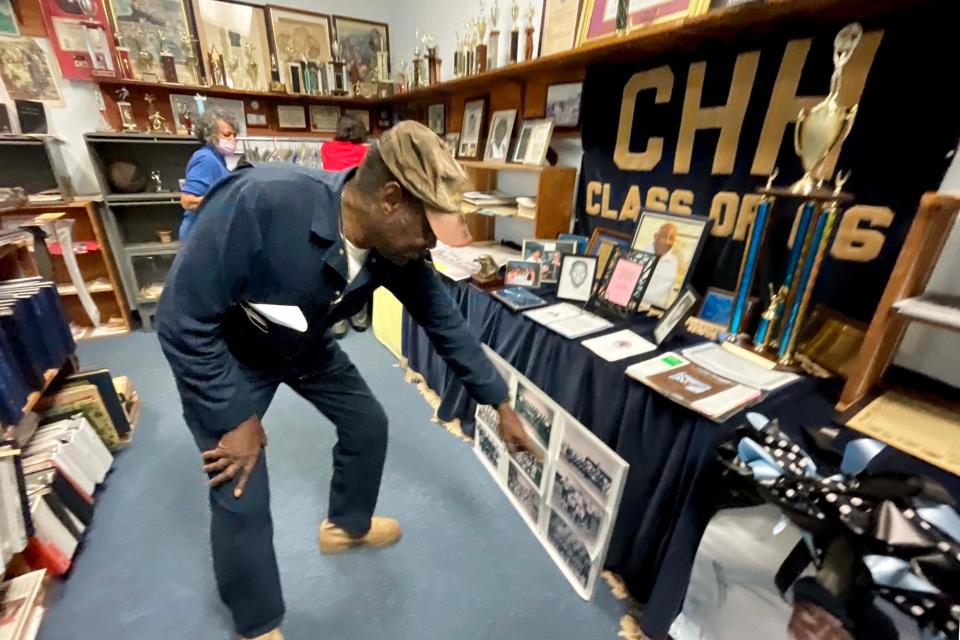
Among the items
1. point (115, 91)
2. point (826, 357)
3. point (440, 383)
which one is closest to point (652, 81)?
point (826, 357)

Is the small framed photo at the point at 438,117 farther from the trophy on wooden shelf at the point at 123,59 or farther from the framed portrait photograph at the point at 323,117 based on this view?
the trophy on wooden shelf at the point at 123,59

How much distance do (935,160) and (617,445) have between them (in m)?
0.99

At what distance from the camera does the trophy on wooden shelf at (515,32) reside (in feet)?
6.53

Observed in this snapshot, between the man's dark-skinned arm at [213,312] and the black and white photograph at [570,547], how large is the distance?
0.96m

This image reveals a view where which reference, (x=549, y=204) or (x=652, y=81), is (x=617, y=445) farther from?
(x=652, y=81)

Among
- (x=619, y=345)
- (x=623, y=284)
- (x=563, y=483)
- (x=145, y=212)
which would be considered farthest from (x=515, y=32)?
(x=145, y=212)

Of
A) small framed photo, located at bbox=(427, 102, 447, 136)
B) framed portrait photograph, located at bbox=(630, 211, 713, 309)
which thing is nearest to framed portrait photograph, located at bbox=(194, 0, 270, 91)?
small framed photo, located at bbox=(427, 102, 447, 136)

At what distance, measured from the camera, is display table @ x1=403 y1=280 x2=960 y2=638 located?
946mm

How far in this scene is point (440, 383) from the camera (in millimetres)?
2125

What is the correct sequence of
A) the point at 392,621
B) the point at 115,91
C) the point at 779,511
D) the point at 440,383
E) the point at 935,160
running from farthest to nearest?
1. the point at 115,91
2. the point at 440,383
3. the point at 392,621
4. the point at 935,160
5. the point at 779,511

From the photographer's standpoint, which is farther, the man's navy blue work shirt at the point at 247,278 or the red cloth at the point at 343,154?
the red cloth at the point at 343,154

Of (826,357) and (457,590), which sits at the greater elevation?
(826,357)

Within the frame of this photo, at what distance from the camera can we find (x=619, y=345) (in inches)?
50.4

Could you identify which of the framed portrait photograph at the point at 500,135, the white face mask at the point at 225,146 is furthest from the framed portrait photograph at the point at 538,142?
the white face mask at the point at 225,146
